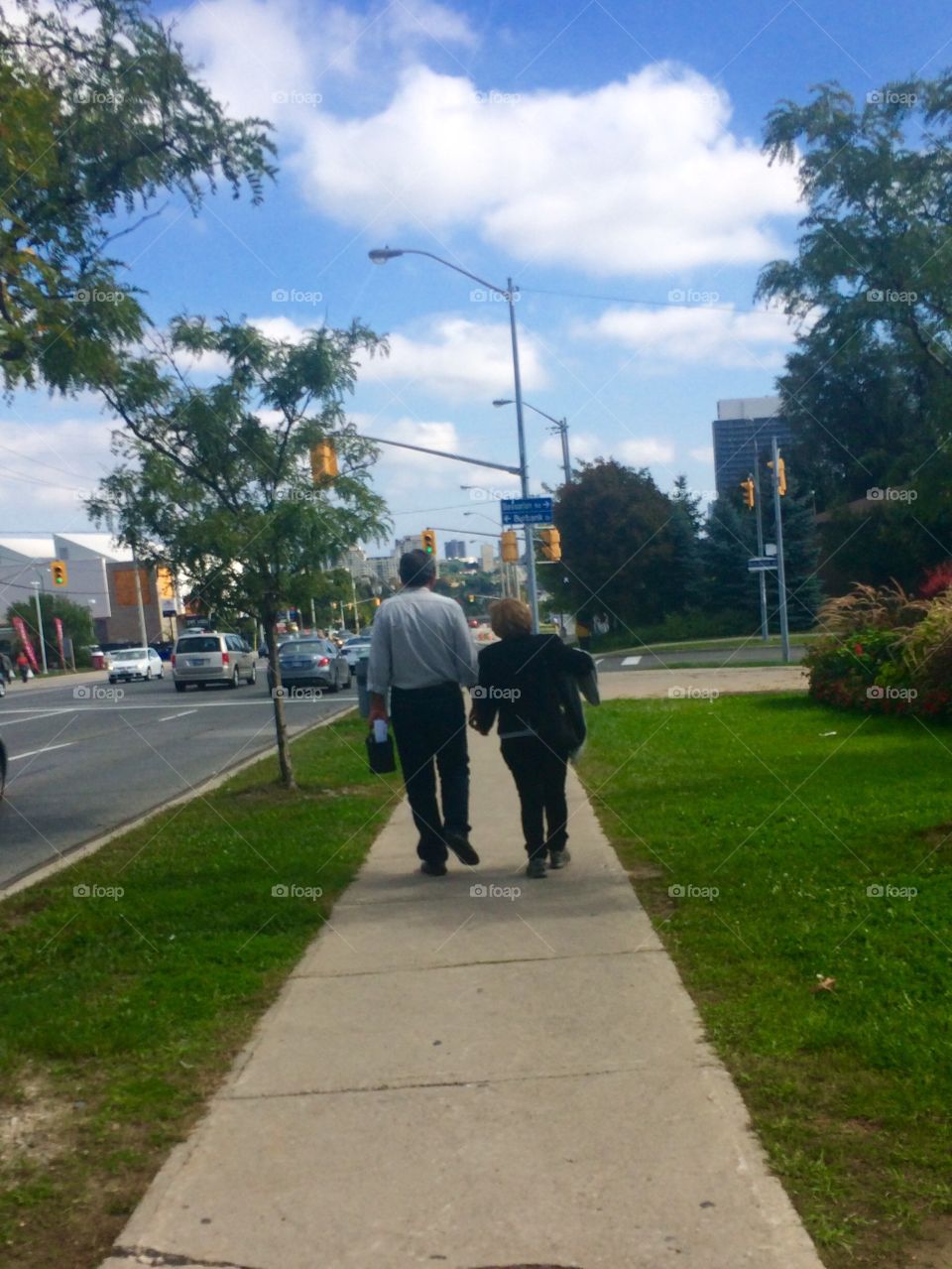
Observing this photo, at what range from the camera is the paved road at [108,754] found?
1155cm

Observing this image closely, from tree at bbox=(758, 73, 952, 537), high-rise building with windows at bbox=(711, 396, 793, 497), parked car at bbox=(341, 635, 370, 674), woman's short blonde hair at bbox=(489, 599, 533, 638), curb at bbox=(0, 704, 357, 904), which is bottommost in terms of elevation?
curb at bbox=(0, 704, 357, 904)

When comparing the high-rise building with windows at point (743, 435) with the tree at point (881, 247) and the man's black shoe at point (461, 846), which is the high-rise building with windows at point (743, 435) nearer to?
the tree at point (881, 247)

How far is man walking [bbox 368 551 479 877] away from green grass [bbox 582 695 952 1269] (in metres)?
1.15

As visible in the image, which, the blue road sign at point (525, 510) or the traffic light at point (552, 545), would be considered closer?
the blue road sign at point (525, 510)

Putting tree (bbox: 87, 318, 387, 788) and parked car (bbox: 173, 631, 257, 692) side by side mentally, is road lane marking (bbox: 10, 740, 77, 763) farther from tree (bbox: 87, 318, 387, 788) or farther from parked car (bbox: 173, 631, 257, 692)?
parked car (bbox: 173, 631, 257, 692)

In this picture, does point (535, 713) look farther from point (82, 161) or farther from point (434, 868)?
point (82, 161)

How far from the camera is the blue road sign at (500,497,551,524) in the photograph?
22.4 meters

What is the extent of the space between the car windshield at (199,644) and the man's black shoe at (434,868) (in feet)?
98.0

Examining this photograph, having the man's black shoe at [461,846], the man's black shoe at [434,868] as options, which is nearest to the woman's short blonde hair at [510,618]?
the man's black shoe at [461,846]

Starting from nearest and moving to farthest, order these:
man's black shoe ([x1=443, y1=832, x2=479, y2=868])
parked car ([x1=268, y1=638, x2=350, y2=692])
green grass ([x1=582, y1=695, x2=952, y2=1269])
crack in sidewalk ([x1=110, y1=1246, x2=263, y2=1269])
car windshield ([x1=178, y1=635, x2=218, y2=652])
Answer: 1. crack in sidewalk ([x1=110, y1=1246, x2=263, y2=1269])
2. green grass ([x1=582, y1=695, x2=952, y2=1269])
3. man's black shoe ([x1=443, y1=832, x2=479, y2=868])
4. parked car ([x1=268, y1=638, x2=350, y2=692])
5. car windshield ([x1=178, y1=635, x2=218, y2=652])

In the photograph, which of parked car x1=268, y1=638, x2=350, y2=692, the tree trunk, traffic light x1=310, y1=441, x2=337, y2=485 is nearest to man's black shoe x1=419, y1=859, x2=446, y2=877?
the tree trunk

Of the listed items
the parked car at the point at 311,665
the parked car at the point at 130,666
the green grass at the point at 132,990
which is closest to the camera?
the green grass at the point at 132,990

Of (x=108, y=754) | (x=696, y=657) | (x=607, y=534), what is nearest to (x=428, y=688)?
(x=108, y=754)

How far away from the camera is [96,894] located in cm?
770
